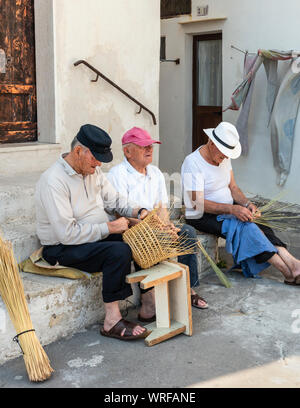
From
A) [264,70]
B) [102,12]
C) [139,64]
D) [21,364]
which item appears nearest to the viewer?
[21,364]

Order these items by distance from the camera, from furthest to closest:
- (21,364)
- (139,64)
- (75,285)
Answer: (139,64)
(75,285)
(21,364)

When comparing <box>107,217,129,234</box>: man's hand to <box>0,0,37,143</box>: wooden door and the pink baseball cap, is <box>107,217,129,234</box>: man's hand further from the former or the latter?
<box>0,0,37,143</box>: wooden door

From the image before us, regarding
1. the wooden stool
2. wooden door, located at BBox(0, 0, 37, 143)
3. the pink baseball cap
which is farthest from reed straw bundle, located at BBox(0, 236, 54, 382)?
wooden door, located at BBox(0, 0, 37, 143)

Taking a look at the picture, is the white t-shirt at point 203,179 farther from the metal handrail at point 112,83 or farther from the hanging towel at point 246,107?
the hanging towel at point 246,107

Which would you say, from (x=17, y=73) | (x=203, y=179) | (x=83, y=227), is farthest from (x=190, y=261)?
(x=17, y=73)

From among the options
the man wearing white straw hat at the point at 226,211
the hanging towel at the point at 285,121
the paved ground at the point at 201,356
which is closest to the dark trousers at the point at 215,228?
the man wearing white straw hat at the point at 226,211

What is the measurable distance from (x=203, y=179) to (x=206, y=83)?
13.8 ft

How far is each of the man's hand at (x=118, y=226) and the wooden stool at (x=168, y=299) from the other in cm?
28

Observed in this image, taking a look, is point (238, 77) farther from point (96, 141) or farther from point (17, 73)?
point (96, 141)

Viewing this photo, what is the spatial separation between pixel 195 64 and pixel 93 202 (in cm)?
520

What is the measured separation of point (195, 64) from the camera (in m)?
8.03

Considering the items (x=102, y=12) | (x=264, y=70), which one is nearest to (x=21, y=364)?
(x=102, y=12)

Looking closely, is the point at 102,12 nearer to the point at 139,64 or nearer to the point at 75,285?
the point at 139,64

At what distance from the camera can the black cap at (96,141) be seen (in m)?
3.05
